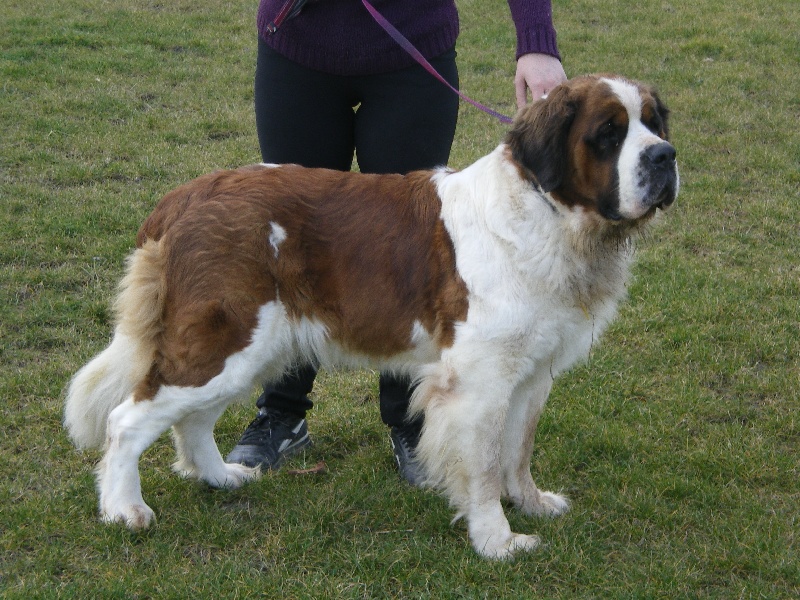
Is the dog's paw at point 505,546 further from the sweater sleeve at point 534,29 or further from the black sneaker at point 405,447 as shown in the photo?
the sweater sleeve at point 534,29

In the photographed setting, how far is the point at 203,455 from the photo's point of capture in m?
4.05

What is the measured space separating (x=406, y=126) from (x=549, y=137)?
882 mm

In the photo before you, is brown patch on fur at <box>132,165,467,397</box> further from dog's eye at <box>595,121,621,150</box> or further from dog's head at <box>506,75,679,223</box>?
dog's eye at <box>595,121,621,150</box>

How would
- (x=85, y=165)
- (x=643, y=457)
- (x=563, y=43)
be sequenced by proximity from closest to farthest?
(x=643, y=457) → (x=85, y=165) → (x=563, y=43)

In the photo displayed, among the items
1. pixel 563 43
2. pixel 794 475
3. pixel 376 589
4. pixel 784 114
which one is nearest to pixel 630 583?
pixel 376 589

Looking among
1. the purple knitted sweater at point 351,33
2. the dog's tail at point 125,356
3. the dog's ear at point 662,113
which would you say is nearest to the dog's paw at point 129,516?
the dog's tail at point 125,356

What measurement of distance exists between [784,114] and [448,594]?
25.9ft

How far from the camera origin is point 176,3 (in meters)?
12.9

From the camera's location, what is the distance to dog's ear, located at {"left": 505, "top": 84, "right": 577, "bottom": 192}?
3.36 meters

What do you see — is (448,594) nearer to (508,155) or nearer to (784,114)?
(508,155)

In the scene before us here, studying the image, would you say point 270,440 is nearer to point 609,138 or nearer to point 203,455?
point 203,455

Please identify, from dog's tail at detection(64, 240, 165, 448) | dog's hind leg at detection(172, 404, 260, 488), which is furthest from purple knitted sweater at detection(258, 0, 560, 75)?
dog's hind leg at detection(172, 404, 260, 488)

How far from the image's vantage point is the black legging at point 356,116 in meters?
3.99

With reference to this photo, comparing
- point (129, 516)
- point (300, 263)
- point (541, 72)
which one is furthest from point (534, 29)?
point (129, 516)
